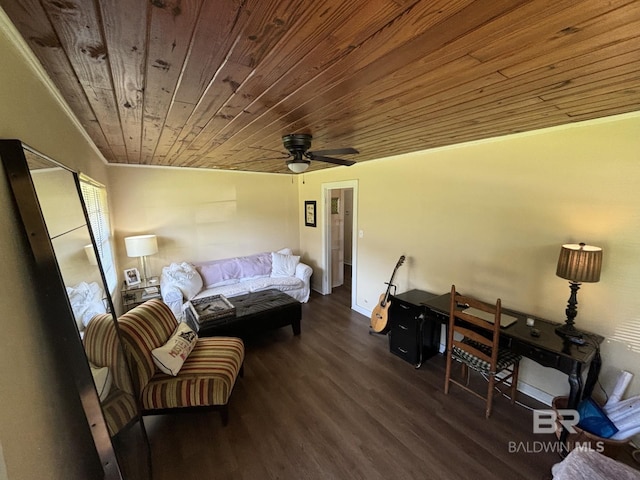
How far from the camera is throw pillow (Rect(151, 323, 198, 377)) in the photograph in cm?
200

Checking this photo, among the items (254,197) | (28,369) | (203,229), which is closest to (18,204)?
(28,369)

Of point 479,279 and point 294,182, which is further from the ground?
point 294,182

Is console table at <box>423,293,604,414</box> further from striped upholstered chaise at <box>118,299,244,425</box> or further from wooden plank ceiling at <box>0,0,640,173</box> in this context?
striped upholstered chaise at <box>118,299,244,425</box>

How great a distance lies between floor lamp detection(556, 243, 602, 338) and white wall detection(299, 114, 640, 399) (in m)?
0.17

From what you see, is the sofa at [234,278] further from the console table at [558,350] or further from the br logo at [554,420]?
the br logo at [554,420]

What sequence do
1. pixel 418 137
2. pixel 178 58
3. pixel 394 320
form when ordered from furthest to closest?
pixel 394 320, pixel 418 137, pixel 178 58

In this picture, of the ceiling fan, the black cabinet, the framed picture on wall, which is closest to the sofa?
the framed picture on wall

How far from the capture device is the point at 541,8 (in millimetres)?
801

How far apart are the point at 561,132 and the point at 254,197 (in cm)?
425

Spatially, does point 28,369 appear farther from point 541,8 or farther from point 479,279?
point 479,279

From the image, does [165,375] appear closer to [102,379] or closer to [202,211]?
[102,379]

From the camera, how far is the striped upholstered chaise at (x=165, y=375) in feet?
6.22

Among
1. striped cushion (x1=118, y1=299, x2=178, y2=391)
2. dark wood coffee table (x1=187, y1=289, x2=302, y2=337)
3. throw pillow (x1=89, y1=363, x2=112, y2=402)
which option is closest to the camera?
throw pillow (x1=89, y1=363, x2=112, y2=402)

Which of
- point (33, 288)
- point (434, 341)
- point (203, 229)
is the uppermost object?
point (33, 288)
